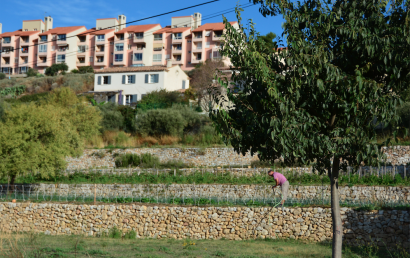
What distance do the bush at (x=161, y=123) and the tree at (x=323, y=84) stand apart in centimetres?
3003

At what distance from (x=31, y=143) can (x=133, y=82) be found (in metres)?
31.7

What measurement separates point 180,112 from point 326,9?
32.2 meters

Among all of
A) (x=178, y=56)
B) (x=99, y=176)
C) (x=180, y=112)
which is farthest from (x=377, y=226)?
(x=178, y=56)

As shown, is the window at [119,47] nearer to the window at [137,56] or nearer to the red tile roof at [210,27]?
the window at [137,56]

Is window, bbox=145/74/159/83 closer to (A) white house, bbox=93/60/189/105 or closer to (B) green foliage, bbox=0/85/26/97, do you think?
(A) white house, bbox=93/60/189/105

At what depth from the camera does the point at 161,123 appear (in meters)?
38.6

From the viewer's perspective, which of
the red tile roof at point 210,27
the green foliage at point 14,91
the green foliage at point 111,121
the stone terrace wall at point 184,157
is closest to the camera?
the stone terrace wall at point 184,157

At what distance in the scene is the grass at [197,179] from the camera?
22.6 meters

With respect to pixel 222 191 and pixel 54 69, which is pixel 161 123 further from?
pixel 54 69

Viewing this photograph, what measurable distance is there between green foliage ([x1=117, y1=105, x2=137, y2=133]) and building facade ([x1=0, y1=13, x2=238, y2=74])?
33.7 m

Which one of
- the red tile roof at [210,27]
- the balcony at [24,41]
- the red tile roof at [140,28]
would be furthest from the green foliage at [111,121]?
the balcony at [24,41]

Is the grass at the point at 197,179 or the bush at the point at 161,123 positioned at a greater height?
the bush at the point at 161,123

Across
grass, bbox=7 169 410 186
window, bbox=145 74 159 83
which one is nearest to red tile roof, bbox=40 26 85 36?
window, bbox=145 74 159 83

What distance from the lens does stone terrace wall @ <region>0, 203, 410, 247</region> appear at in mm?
15028
